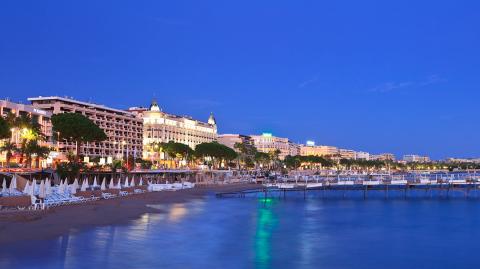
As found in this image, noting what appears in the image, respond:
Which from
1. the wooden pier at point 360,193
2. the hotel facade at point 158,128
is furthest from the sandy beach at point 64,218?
the hotel facade at point 158,128

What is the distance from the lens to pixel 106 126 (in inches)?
5906

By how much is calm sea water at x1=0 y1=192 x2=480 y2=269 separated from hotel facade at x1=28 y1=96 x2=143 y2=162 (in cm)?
8715

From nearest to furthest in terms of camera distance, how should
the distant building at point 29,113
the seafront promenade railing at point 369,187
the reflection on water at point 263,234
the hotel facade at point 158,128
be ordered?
the reflection on water at point 263,234 → the seafront promenade railing at point 369,187 → the distant building at point 29,113 → the hotel facade at point 158,128

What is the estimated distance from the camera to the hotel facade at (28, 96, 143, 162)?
133 metres

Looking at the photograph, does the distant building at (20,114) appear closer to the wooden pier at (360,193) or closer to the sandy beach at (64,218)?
the wooden pier at (360,193)

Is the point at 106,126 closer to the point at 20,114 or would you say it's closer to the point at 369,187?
the point at 20,114

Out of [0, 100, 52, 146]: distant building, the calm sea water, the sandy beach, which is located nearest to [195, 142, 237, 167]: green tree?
[0, 100, 52, 146]: distant building

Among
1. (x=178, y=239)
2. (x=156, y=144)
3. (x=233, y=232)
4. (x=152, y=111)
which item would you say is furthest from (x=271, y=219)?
(x=152, y=111)

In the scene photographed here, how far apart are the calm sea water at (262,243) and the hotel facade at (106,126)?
87149mm

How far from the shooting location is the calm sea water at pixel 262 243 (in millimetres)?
26484

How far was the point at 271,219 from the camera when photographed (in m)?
49.5

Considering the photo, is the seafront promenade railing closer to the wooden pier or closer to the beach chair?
the wooden pier

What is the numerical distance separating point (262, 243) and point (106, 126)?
402 feet

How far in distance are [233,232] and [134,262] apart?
14.9 metres
